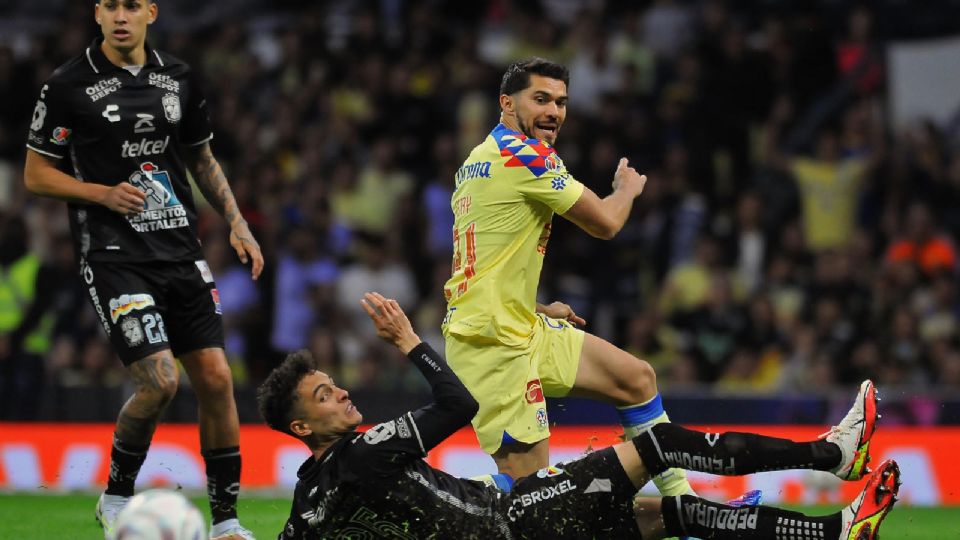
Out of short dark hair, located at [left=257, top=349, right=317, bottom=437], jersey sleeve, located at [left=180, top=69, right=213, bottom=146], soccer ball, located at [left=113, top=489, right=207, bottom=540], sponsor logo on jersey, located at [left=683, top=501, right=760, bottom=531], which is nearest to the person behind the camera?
soccer ball, located at [left=113, top=489, right=207, bottom=540]

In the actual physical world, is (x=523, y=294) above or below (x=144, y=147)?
below

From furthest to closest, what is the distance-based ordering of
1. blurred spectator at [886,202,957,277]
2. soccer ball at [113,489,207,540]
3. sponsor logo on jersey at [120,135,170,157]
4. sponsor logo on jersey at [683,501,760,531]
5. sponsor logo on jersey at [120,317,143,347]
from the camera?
blurred spectator at [886,202,957,277] → sponsor logo on jersey at [120,135,170,157] → sponsor logo on jersey at [120,317,143,347] → sponsor logo on jersey at [683,501,760,531] → soccer ball at [113,489,207,540]

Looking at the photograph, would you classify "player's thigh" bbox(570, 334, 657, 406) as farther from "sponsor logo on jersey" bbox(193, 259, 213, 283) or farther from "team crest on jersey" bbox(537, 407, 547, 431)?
"sponsor logo on jersey" bbox(193, 259, 213, 283)

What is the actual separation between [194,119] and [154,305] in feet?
3.30

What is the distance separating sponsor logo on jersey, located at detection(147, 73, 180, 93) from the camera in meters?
7.46

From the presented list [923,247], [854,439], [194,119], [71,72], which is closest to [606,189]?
[923,247]

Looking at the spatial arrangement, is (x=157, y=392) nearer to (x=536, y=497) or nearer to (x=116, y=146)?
(x=116, y=146)

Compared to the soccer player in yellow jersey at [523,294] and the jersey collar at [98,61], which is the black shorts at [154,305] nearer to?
the jersey collar at [98,61]

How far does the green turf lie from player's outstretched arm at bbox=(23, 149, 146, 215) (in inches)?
74.9

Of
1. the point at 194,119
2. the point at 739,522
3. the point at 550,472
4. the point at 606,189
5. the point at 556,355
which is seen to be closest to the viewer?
the point at 739,522

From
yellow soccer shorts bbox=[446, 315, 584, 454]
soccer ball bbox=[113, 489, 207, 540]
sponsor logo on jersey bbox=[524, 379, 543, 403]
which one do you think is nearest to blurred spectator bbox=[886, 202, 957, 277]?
yellow soccer shorts bbox=[446, 315, 584, 454]

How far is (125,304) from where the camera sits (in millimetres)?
7156

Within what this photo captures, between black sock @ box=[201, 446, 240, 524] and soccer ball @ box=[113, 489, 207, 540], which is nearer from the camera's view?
soccer ball @ box=[113, 489, 207, 540]

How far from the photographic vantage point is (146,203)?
732cm
